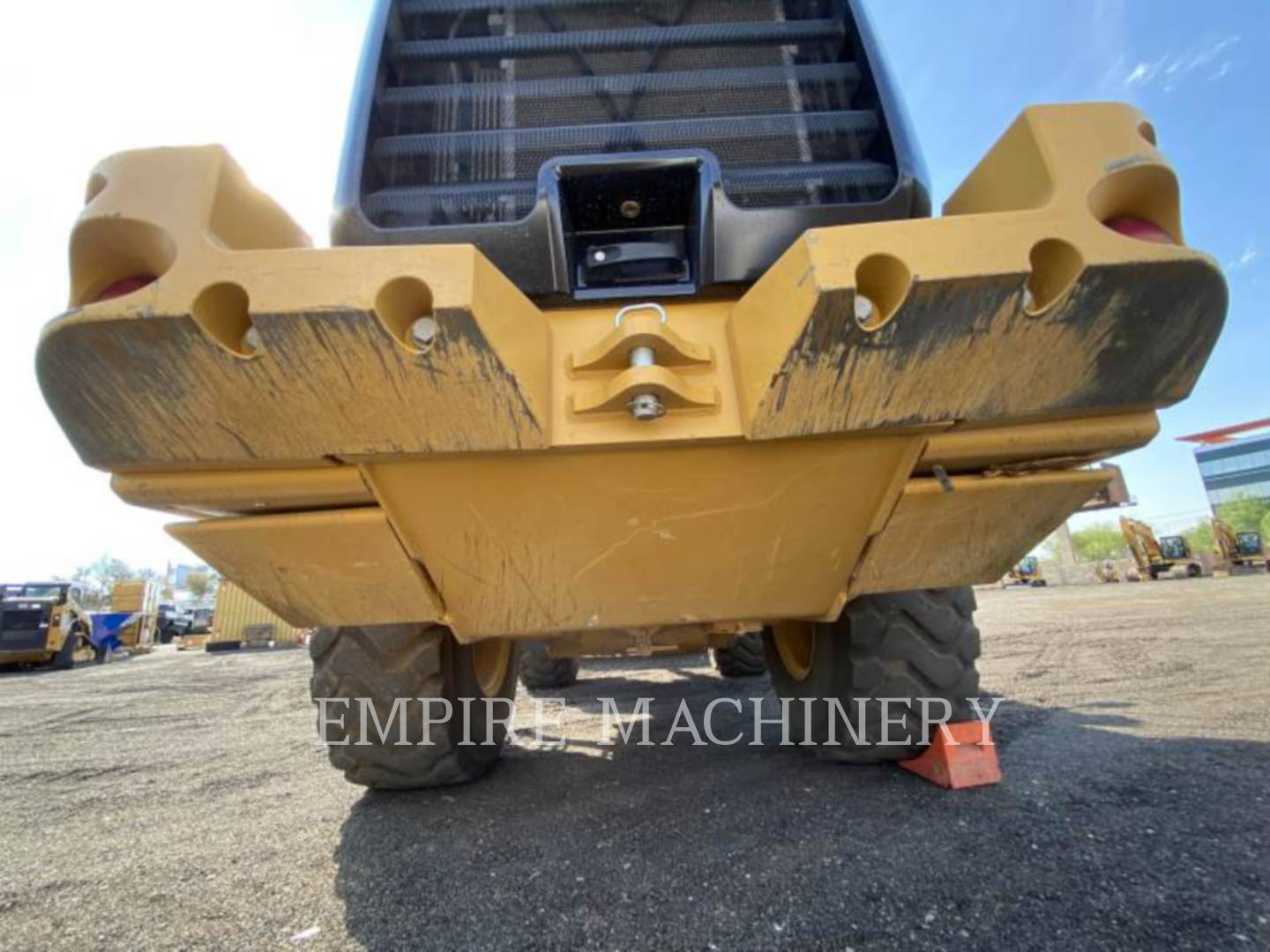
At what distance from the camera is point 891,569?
1.46 m

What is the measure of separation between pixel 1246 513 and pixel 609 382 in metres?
72.8

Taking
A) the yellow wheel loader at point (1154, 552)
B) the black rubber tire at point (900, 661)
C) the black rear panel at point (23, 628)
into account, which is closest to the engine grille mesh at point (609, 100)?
the black rubber tire at point (900, 661)

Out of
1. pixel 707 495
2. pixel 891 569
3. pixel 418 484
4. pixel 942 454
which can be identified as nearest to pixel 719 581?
pixel 707 495

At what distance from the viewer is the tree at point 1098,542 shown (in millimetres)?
59719

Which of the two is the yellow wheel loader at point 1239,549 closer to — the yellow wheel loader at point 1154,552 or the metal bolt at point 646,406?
the yellow wheel loader at point 1154,552

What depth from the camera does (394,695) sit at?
6.21ft

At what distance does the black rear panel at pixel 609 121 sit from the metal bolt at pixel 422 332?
1.43 ft

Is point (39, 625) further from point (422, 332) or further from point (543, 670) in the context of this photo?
point (422, 332)

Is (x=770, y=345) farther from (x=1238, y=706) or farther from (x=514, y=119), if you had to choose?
(x=1238, y=706)

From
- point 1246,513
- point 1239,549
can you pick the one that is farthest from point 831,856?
point 1246,513

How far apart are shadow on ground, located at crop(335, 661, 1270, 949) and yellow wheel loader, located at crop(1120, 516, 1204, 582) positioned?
29.9 meters

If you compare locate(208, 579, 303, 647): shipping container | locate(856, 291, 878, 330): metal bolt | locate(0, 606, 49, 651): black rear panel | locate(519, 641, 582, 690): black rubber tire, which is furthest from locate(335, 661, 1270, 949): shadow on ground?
locate(208, 579, 303, 647): shipping container

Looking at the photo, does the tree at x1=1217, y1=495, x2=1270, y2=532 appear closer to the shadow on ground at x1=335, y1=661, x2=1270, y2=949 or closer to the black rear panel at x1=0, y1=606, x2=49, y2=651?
the shadow on ground at x1=335, y1=661, x2=1270, y2=949

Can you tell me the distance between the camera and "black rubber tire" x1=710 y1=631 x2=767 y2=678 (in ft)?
15.7
